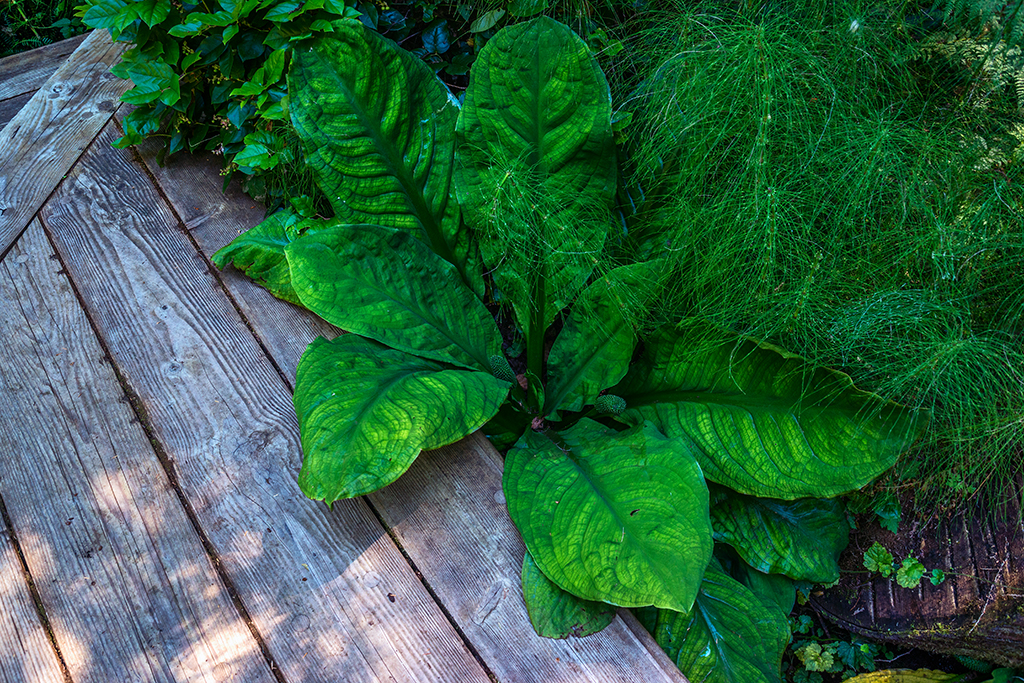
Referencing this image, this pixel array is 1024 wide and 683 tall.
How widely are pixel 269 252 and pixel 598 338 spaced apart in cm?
88

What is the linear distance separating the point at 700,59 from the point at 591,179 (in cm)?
37

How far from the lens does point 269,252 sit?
1873 mm

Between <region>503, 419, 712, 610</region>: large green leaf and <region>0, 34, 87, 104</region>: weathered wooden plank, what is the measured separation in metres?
2.41

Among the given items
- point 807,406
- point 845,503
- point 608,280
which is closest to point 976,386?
point 807,406

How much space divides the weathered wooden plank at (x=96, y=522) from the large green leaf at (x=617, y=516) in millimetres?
605

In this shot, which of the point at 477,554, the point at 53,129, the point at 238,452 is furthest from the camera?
the point at 53,129

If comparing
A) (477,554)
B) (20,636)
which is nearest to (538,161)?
(477,554)

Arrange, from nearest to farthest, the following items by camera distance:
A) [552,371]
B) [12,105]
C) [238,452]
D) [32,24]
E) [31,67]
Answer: [238,452] → [552,371] → [12,105] → [31,67] → [32,24]

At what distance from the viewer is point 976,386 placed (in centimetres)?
148

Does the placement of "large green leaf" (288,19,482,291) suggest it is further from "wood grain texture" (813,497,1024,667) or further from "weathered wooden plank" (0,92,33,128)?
"weathered wooden plank" (0,92,33,128)

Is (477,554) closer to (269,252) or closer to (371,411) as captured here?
(371,411)

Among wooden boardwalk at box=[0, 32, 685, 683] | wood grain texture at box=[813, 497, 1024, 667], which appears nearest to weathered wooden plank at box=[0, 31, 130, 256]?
wooden boardwalk at box=[0, 32, 685, 683]

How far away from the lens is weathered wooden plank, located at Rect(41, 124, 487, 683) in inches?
55.6

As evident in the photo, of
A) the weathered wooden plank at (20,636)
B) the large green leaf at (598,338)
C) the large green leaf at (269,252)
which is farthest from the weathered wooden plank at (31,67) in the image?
the large green leaf at (598,338)
